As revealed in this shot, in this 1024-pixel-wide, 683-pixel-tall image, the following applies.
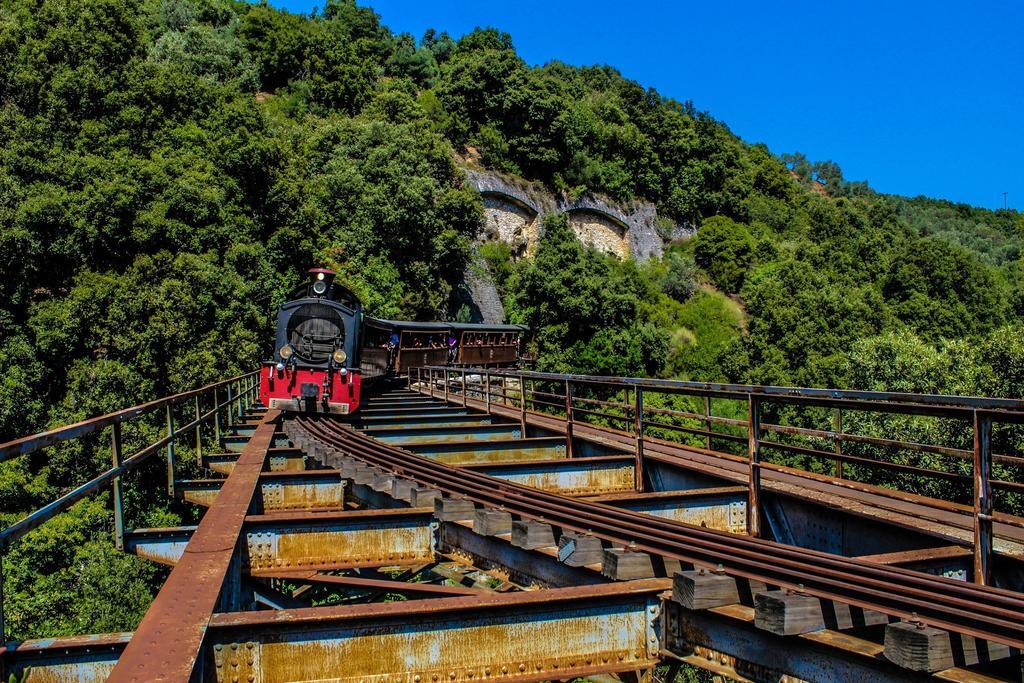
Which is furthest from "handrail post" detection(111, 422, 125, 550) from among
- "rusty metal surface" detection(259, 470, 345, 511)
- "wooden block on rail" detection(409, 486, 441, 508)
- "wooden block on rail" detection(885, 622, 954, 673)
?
"wooden block on rail" detection(885, 622, 954, 673)

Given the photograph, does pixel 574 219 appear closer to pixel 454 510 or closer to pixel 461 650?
pixel 454 510

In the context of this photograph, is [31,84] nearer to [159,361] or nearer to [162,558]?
[159,361]

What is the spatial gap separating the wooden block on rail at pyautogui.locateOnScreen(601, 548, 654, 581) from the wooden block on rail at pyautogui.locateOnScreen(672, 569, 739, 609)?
398 mm

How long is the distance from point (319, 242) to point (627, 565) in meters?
34.5

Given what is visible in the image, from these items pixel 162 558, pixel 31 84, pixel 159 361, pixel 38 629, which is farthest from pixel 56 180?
pixel 162 558

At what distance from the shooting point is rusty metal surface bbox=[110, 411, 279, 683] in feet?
9.46

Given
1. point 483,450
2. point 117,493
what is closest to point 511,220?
point 483,450

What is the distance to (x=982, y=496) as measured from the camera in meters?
4.58

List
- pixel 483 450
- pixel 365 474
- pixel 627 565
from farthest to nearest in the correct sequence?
1. pixel 483 450
2. pixel 365 474
3. pixel 627 565

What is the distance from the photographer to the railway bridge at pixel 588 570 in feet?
10.5

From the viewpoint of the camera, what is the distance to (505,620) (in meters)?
3.47

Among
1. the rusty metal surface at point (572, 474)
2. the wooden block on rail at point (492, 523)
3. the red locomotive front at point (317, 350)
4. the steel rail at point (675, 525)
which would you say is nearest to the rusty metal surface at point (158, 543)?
the steel rail at point (675, 525)

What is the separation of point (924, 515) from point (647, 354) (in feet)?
125

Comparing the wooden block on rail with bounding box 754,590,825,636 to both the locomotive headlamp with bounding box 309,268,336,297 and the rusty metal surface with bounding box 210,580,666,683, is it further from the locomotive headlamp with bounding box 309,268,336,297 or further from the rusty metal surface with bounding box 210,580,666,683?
the locomotive headlamp with bounding box 309,268,336,297
